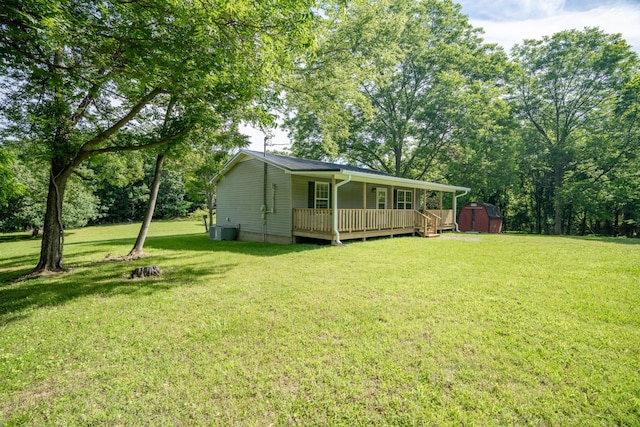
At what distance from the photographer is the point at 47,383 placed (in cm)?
269

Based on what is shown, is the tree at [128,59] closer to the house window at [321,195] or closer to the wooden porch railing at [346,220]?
the wooden porch railing at [346,220]

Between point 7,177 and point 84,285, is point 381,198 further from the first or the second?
point 7,177

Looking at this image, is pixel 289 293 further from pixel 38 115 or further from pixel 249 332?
pixel 38 115

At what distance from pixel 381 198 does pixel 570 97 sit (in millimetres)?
16811

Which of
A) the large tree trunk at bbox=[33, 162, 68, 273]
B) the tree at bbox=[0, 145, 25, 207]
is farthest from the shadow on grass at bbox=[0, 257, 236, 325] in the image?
the tree at bbox=[0, 145, 25, 207]

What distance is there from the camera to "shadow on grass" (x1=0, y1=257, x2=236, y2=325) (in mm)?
5001

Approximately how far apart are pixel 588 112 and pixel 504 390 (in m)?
26.0

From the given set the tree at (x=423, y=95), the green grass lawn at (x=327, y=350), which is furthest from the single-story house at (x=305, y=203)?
the tree at (x=423, y=95)

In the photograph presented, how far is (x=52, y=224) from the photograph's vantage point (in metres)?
7.35

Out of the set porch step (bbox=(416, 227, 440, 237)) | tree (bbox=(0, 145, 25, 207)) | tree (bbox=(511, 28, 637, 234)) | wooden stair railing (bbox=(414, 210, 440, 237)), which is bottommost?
porch step (bbox=(416, 227, 440, 237))

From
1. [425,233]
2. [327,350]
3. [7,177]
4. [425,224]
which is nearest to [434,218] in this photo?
[425,224]

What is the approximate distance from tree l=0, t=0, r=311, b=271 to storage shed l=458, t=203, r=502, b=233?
18.5 meters

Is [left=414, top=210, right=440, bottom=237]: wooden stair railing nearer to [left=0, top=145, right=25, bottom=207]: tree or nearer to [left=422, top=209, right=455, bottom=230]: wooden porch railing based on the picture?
[left=422, top=209, right=455, bottom=230]: wooden porch railing

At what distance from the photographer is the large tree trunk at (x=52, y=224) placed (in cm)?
727
